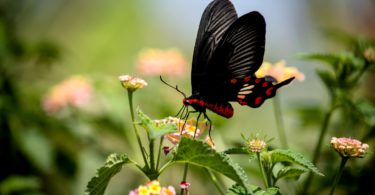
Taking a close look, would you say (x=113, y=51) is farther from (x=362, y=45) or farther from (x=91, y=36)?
(x=362, y=45)

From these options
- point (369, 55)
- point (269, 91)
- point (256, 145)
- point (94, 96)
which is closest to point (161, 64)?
point (94, 96)

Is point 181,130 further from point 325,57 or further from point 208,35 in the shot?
point 325,57

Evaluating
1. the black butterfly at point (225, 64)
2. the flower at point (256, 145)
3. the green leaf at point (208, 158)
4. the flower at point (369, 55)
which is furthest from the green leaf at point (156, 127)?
the flower at point (369, 55)

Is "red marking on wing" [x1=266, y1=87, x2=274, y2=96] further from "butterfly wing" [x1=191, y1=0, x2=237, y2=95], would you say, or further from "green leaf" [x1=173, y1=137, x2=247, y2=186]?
"green leaf" [x1=173, y1=137, x2=247, y2=186]

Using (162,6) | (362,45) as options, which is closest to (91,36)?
(162,6)

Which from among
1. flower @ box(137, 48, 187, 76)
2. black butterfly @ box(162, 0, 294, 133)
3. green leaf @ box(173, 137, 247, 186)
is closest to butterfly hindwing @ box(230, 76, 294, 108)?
black butterfly @ box(162, 0, 294, 133)
